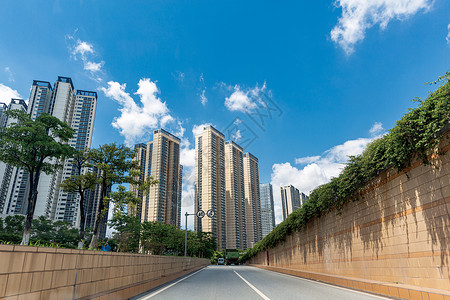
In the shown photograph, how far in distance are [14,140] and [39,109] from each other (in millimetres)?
91561

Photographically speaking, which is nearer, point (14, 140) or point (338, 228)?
point (338, 228)

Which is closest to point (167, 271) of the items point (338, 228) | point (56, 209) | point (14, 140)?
point (338, 228)

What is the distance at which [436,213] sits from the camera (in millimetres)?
7340

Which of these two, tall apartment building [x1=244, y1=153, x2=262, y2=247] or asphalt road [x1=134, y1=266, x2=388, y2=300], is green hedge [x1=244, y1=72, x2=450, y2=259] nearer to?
asphalt road [x1=134, y1=266, x2=388, y2=300]

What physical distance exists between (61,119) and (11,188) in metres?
28.6

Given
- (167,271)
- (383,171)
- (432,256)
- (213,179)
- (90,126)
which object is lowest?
(167,271)

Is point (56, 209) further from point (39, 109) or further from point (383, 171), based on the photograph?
point (383, 171)

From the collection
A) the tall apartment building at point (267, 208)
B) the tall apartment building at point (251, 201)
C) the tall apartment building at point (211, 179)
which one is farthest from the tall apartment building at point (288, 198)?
the tall apartment building at point (211, 179)

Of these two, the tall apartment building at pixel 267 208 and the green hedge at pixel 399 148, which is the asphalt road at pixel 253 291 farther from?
the tall apartment building at pixel 267 208

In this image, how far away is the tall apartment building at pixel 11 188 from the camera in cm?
8775

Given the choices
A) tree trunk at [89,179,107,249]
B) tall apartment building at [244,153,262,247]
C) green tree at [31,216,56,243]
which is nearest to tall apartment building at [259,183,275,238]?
tall apartment building at [244,153,262,247]

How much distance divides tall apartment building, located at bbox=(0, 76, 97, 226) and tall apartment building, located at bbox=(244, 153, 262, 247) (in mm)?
64454

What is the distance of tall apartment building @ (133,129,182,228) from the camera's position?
82.0m

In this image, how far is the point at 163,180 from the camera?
84938 mm
